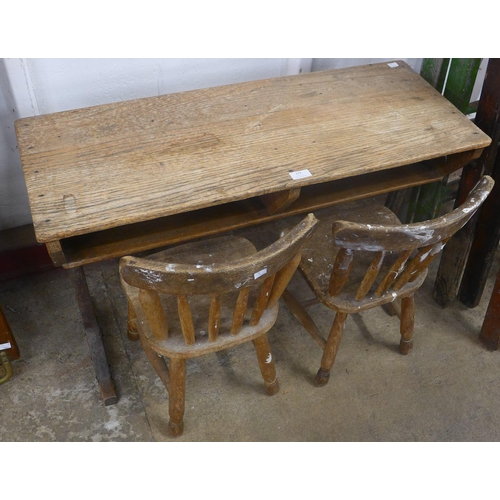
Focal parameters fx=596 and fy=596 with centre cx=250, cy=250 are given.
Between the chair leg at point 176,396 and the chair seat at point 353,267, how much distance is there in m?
0.48

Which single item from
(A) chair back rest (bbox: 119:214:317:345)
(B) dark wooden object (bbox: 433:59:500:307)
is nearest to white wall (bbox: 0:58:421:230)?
(B) dark wooden object (bbox: 433:59:500:307)

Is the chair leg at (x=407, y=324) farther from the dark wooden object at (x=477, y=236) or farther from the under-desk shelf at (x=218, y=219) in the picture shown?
the under-desk shelf at (x=218, y=219)

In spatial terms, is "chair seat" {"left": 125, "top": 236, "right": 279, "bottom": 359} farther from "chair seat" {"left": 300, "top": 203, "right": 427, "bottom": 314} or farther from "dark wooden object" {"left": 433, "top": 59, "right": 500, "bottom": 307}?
"dark wooden object" {"left": 433, "top": 59, "right": 500, "bottom": 307}

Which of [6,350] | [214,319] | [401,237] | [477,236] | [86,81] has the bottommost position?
[6,350]

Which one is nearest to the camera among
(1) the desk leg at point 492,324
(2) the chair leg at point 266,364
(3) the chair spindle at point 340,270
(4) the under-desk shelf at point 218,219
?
(3) the chair spindle at point 340,270

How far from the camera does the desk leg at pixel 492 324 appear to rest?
216cm

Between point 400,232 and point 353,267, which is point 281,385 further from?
point 400,232

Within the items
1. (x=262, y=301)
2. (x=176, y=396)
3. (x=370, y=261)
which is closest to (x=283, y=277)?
(x=262, y=301)

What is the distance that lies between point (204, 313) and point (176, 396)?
307mm

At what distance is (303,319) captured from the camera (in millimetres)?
2105

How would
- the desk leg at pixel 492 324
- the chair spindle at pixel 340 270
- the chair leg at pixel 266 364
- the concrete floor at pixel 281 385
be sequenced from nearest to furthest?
the chair spindle at pixel 340 270
the chair leg at pixel 266 364
the concrete floor at pixel 281 385
the desk leg at pixel 492 324

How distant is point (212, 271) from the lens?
1.35m

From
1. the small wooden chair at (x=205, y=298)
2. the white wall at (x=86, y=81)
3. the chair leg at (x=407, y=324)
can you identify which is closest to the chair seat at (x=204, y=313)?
the small wooden chair at (x=205, y=298)
